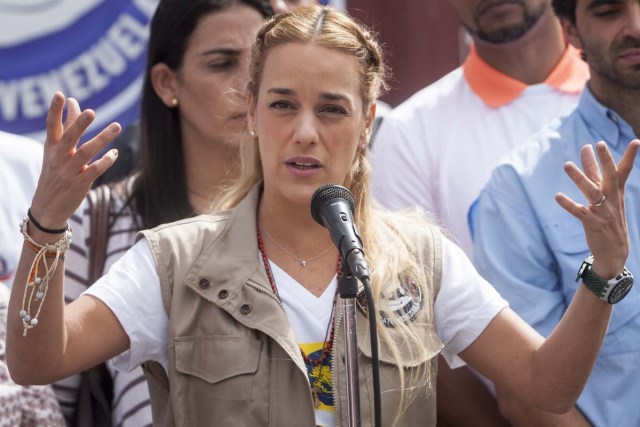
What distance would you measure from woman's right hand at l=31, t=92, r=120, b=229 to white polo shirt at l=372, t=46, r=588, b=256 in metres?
1.64

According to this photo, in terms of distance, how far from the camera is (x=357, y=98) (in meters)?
2.96

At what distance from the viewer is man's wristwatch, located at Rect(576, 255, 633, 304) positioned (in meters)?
2.62

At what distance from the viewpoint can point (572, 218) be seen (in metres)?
3.33

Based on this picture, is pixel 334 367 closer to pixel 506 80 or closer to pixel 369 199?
pixel 369 199

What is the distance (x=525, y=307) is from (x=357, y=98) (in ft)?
2.65

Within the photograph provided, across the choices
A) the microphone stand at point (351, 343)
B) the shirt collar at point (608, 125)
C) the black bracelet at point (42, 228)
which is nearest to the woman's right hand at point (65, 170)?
the black bracelet at point (42, 228)

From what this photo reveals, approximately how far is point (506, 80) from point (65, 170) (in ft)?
7.33

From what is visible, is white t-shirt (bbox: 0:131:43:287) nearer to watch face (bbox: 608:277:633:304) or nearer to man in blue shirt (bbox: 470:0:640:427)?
man in blue shirt (bbox: 470:0:640:427)

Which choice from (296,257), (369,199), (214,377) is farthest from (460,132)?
(214,377)

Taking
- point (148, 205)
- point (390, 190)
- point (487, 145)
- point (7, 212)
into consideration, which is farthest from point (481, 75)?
point (7, 212)

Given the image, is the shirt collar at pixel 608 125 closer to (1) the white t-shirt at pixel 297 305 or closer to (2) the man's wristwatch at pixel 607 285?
(1) the white t-shirt at pixel 297 305

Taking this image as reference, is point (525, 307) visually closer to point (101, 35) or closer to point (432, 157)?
point (432, 157)

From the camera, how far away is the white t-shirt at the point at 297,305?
261 centimetres

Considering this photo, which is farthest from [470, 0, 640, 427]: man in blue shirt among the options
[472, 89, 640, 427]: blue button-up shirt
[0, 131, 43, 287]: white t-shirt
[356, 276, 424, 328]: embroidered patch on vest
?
[0, 131, 43, 287]: white t-shirt
